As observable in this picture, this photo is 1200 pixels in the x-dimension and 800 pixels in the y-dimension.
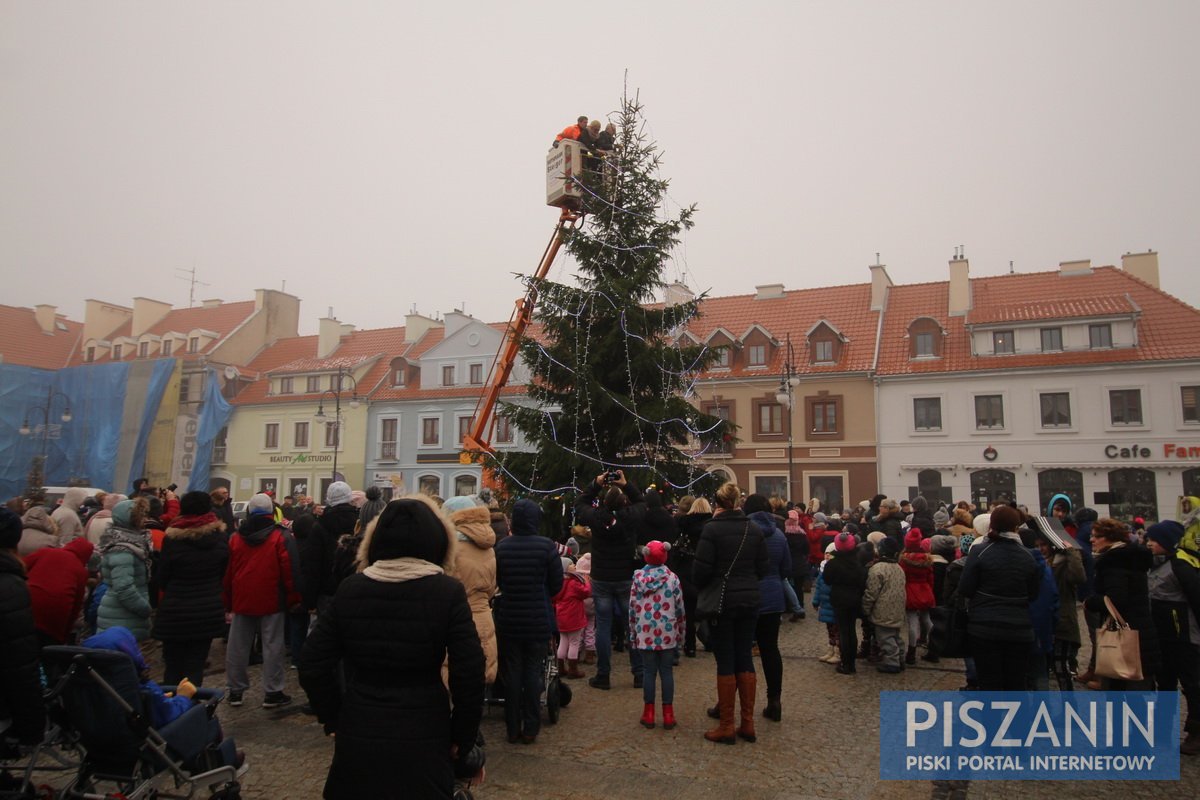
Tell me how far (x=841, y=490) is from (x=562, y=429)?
23783 millimetres

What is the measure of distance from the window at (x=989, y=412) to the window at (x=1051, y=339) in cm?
272

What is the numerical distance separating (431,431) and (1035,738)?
37.7 metres

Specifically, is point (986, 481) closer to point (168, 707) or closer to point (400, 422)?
point (400, 422)

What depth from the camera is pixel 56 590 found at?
570 cm

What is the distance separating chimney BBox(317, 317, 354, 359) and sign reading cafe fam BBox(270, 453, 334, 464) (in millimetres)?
6352

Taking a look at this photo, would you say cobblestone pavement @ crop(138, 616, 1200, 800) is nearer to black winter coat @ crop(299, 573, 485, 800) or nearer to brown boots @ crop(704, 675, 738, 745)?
Result: brown boots @ crop(704, 675, 738, 745)

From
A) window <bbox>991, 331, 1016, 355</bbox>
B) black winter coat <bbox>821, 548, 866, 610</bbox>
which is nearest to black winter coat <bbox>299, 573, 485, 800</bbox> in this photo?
black winter coat <bbox>821, 548, 866, 610</bbox>

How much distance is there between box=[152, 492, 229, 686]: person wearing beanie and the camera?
21.3 feet

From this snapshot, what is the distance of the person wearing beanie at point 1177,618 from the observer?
6.47 metres

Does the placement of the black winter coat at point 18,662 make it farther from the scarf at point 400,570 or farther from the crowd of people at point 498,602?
the scarf at point 400,570

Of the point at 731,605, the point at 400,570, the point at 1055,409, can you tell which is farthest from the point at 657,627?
the point at 1055,409

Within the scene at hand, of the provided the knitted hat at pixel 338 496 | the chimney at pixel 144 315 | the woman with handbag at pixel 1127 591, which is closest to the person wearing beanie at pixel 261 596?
the knitted hat at pixel 338 496

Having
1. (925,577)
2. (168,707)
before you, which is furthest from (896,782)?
(168,707)

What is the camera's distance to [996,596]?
19.5 ft
